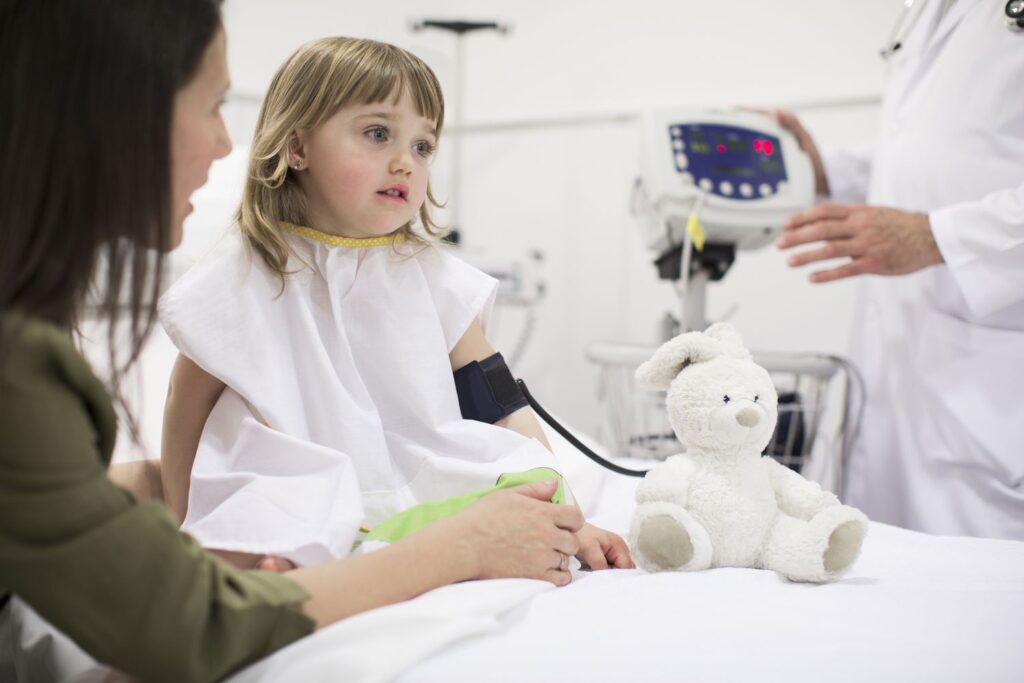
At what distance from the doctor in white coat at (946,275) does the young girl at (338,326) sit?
75 cm

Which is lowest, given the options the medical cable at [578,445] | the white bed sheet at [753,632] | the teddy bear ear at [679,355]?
the medical cable at [578,445]

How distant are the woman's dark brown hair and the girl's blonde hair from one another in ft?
1.21

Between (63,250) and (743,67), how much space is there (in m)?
2.54

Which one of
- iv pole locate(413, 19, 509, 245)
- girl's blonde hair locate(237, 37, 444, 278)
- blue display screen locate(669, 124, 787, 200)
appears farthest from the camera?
iv pole locate(413, 19, 509, 245)

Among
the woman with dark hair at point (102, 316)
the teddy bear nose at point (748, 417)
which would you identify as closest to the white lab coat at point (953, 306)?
the teddy bear nose at point (748, 417)

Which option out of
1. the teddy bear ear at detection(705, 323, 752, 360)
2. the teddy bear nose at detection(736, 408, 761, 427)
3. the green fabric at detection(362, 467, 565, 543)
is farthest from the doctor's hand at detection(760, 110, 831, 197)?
the green fabric at detection(362, 467, 565, 543)

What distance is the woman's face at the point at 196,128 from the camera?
661mm

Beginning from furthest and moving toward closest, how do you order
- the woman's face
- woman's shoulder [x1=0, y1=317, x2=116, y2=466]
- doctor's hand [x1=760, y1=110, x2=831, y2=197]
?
doctor's hand [x1=760, y1=110, x2=831, y2=197] → the woman's face → woman's shoulder [x1=0, y1=317, x2=116, y2=466]

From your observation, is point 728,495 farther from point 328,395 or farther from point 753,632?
point 328,395

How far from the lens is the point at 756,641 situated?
67 cm

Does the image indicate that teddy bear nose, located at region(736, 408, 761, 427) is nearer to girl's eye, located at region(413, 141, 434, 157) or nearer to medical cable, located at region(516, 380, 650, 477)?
medical cable, located at region(516, 380, 650, 477)

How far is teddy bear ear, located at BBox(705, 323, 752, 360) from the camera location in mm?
947

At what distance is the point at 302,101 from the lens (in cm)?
104

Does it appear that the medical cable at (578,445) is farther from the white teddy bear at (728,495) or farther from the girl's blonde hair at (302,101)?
the girl's blonde hair at (302,101)
